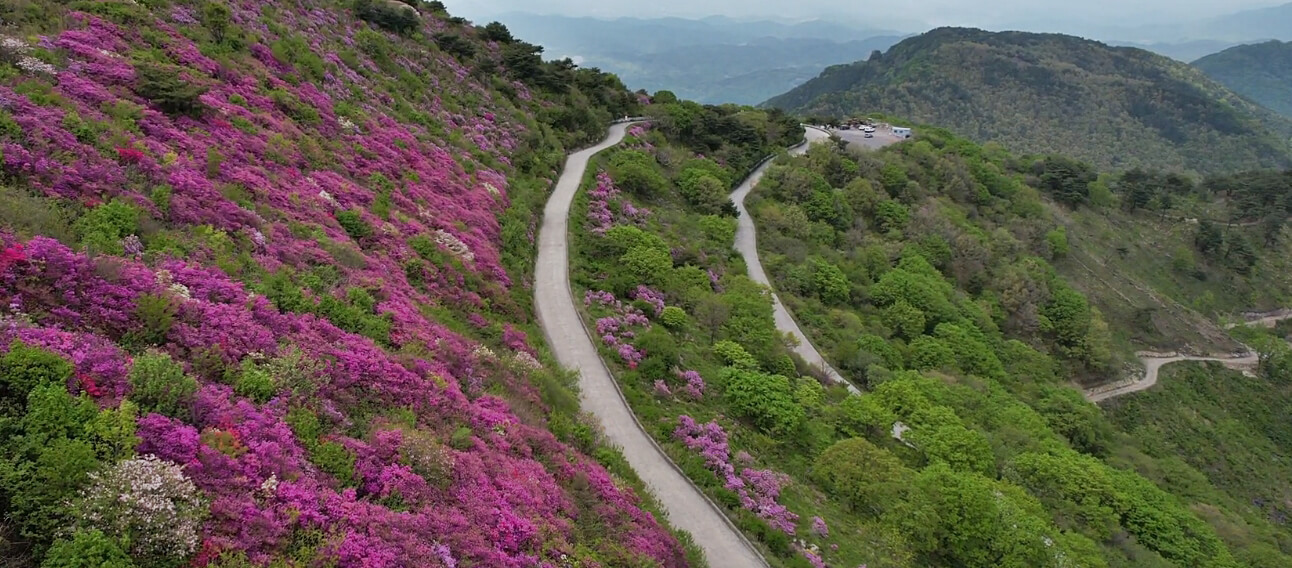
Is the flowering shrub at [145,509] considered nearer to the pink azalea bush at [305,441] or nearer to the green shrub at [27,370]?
the pink azalea bush at [305,441]

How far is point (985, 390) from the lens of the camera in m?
34.2

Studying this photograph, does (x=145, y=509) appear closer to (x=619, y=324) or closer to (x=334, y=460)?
(x=334, y=460)

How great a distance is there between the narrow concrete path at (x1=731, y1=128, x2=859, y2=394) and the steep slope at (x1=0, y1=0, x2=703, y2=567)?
17.3 meters

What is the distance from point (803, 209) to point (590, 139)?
65.0 ft

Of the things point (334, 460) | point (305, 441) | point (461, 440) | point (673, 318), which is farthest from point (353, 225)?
point (673, 318)

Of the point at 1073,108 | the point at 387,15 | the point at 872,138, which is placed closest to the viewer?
the point at 387,15

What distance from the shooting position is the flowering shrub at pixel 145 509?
21.1 ft

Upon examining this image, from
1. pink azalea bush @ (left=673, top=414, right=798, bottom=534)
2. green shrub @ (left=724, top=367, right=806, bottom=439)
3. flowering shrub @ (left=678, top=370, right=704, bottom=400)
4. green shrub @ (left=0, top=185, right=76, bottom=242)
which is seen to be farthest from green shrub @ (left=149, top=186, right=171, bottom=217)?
green shrub @ (left=724, top=367, right=806, bottom=439)

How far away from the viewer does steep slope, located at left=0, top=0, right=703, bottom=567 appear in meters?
7.12

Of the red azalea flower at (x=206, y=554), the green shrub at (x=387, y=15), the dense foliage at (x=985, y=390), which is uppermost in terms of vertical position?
the green shrub at (x=387, y=15)

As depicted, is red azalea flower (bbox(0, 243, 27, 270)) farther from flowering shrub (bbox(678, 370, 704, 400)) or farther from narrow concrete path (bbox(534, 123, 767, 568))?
flowering shrub (bbox(678, 370, 704, 400))

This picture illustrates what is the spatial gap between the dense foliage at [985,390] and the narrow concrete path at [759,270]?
1.03m

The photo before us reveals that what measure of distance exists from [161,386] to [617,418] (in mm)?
12390

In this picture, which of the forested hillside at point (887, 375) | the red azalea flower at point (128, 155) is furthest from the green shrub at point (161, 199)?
the forested hillside at point (887, 375)
